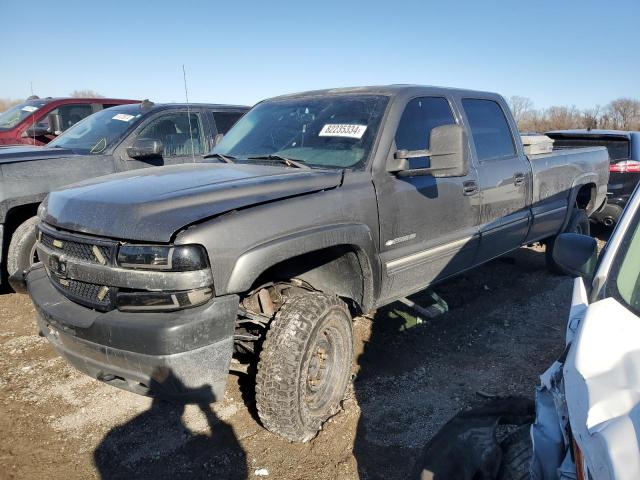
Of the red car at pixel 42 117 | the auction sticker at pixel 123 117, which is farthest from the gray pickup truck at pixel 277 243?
the red car at pixel 42 117

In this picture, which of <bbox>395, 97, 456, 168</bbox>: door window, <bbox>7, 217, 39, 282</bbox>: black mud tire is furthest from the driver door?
<bbox>7, 217, 39, 282</bbox>: black mud tire

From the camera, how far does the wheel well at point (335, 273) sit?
290cm

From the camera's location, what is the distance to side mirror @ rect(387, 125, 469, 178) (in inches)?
115

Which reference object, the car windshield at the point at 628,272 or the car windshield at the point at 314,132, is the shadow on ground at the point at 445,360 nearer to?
the car windshield at the point at 628,272

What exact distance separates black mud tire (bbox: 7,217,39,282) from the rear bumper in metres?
2.35

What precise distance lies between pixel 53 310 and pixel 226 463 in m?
1.22

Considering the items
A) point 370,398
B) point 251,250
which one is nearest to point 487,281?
point 370,398

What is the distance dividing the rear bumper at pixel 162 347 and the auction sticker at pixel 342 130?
146 centimetres

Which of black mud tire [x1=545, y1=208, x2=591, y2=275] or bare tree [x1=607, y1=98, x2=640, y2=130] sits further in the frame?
bare tree [x1=607, y1=98, x2=640, y2=130]

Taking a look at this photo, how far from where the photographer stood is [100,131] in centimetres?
532

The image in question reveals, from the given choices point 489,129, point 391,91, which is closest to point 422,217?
point 391,91

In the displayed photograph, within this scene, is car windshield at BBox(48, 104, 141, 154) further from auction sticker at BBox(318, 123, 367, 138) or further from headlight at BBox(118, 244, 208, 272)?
headlight at BBox(118, 244, 208, 272)

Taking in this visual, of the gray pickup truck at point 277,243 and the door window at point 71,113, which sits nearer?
the gray pickup truck at point 277,243

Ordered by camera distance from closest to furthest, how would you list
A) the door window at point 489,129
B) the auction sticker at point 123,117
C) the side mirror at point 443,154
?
the side mirror at point 443,154 → the door window at point 489,129 → the auction sticker at point 123,117
